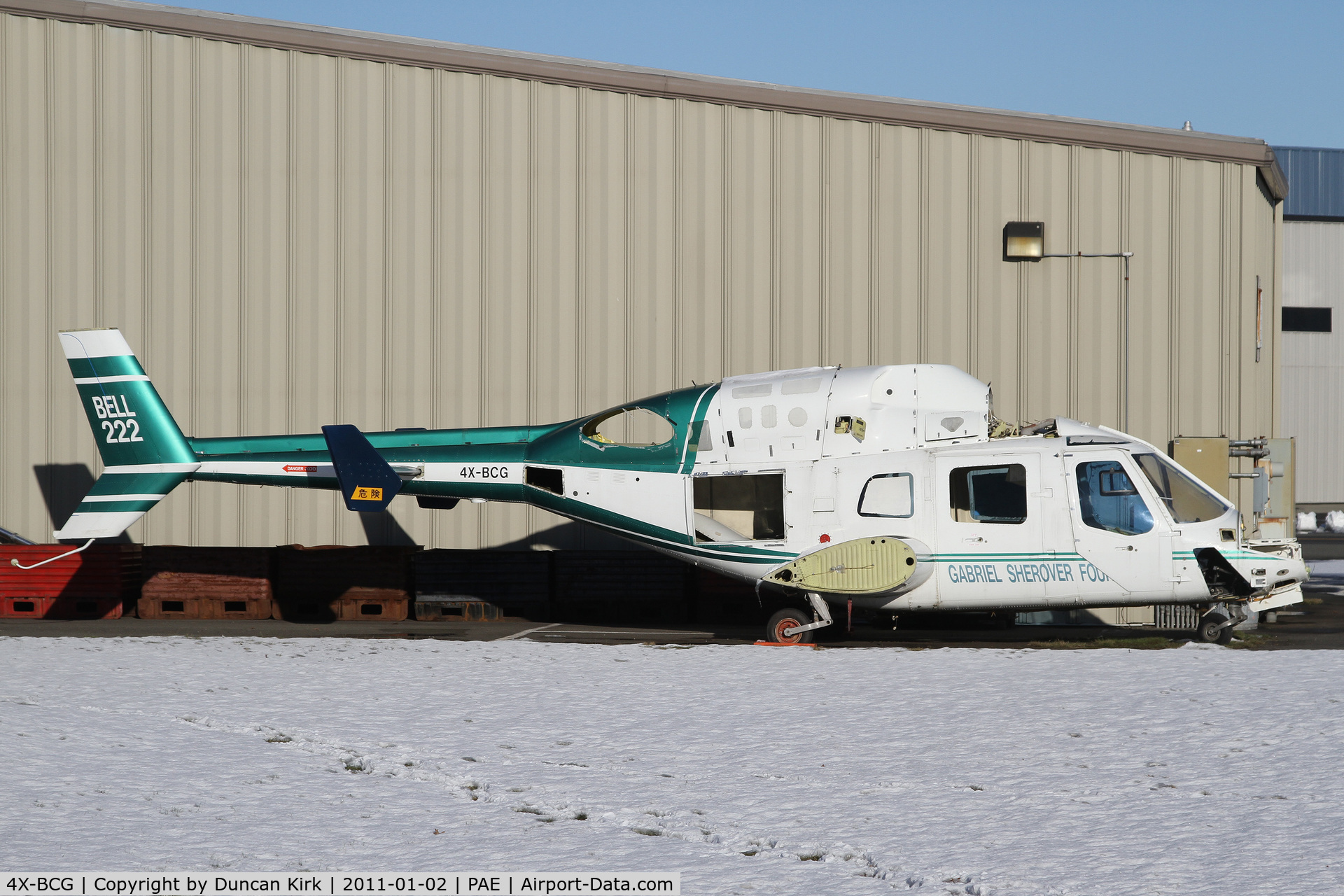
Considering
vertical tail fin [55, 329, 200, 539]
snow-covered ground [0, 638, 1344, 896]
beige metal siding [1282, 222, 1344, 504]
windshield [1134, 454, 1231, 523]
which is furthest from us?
beige metal siding [1282, 222, 1344, 504]

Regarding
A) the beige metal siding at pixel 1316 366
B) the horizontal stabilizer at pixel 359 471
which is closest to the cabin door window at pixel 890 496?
the horizontal stabilizer at pixel 359 471

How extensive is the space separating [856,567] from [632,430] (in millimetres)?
3482

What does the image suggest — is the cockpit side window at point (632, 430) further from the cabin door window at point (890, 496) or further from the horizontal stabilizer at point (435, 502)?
the cabin door window at point (890, 496)

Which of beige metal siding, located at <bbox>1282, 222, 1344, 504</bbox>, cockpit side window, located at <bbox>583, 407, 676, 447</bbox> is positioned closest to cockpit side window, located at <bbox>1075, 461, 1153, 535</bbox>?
cockpit side window, located at <bbox>583, 407, 676, 447</bbox>

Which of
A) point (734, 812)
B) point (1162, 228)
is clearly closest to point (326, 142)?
point (1162, 228)

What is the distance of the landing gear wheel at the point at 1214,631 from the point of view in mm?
12539

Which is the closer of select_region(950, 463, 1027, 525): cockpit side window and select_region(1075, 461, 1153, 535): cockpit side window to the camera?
select_region(1075, 461, 1153, 535): cockpit side window

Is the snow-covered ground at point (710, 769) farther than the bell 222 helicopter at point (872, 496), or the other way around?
the bell 222 helicopter at point (872, 496)

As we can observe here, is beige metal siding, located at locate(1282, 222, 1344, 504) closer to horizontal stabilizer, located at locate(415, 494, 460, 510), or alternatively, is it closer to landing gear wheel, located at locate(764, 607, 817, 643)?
landing gear wheel, located at locate(764, 607, 817, 643)

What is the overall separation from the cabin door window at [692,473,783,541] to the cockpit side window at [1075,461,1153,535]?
10.8 ft

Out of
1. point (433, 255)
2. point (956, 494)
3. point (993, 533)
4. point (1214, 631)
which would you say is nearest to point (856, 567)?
point (956, 494)

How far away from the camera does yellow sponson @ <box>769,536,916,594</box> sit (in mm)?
12305

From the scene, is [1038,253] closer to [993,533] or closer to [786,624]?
[993,533]
